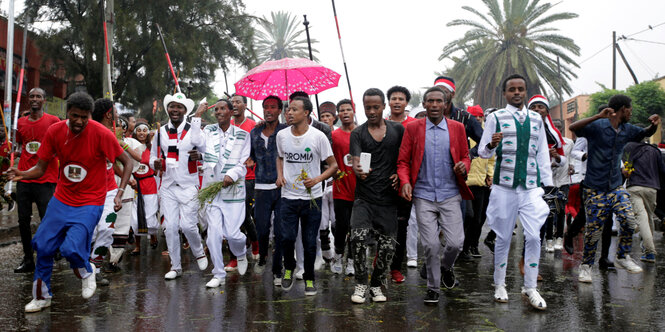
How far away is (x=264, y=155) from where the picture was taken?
22.1 feet

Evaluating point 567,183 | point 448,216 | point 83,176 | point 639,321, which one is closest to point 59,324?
point 83,176

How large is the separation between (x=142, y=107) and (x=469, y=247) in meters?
20.3

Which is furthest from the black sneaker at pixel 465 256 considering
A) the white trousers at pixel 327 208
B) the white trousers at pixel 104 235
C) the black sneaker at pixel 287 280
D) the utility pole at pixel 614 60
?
the utility pole at pixel 614 60

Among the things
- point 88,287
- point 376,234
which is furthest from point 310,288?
point 88,287

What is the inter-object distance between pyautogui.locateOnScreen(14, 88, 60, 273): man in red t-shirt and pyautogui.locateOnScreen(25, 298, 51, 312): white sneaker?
2.30m

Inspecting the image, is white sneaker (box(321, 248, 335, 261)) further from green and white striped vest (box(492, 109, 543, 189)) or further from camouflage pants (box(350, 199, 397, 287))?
green and white striped vest (box(492, 109, 543, 189))

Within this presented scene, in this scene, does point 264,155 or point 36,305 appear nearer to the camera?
point 36,305

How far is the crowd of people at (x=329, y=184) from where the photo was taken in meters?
5.63

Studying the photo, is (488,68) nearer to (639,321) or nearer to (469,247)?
(469,247)

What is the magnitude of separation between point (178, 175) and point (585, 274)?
4.89 meters

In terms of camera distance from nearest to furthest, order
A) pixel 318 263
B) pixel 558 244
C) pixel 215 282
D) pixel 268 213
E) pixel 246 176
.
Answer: pixel 215 282 < pixel 268 213 < pixel 318 263 < pixel 246 176 < pixel 558 244

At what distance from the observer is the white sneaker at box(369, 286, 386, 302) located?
5730mm

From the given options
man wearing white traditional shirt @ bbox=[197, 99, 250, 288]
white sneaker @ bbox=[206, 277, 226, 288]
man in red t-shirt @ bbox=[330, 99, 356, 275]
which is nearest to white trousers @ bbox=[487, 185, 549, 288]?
man in red t-shirt @ bbox=[330, 99, 356, 275]

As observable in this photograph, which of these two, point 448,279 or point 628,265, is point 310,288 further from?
point 628,265
